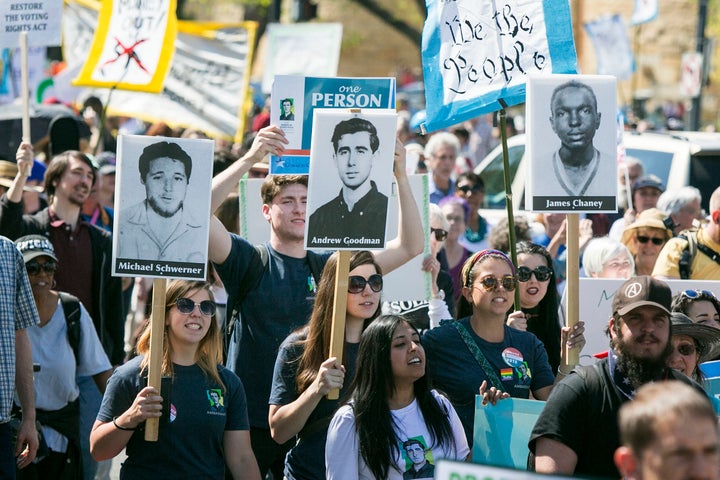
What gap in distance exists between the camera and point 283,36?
16016mm

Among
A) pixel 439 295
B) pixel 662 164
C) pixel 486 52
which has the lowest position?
pixel 439 295

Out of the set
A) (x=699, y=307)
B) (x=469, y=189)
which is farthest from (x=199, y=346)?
(x=469, y=189)

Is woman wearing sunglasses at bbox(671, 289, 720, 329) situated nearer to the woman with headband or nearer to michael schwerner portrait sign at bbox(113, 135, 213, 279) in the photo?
the woman with headband

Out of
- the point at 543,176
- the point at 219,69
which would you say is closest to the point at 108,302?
the point at 543,176

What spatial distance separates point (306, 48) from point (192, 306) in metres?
10.9

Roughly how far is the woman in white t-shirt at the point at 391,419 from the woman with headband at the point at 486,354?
0.34 metres

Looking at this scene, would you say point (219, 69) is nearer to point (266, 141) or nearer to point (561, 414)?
point (266, 141)

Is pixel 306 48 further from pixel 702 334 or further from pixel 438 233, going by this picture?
pixel 702 334

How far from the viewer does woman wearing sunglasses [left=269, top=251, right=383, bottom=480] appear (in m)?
5.04

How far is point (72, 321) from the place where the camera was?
21.7 ft

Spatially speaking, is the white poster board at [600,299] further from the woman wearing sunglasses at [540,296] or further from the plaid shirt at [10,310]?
the plaid shirt at [10,310]

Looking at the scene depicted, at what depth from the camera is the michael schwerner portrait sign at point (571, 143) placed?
553 centimetres

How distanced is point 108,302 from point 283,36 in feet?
28.7

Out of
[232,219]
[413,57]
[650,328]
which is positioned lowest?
[650,328]
